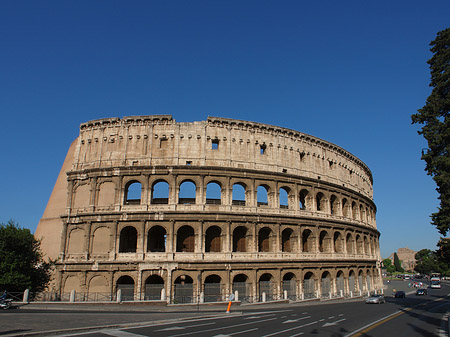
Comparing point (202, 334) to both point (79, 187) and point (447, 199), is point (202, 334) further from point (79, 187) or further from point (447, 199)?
point (79, 187)

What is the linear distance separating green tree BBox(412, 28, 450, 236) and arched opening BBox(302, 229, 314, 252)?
14153mm

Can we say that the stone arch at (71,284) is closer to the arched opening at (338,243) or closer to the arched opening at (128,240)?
the arched opening at (128,240)

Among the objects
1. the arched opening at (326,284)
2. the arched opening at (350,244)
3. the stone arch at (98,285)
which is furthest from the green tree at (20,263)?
the arched opening at (350,244)

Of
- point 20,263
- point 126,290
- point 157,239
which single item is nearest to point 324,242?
point 157,239

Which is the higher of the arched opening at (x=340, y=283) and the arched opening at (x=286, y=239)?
the arched opening at (x=286, y=239)

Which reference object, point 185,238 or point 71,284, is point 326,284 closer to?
point 185,238

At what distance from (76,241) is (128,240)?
5.01 m

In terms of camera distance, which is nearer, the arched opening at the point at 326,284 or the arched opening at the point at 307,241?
the arched opening at the point at 326,284

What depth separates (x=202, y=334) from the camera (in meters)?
14.2

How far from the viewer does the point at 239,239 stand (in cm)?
3412

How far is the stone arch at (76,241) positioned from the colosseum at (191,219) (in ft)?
0.33

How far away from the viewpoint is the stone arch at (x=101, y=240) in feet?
104

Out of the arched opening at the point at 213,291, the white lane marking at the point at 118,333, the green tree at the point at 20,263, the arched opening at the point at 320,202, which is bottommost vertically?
the white lane marking at the point at 118,333

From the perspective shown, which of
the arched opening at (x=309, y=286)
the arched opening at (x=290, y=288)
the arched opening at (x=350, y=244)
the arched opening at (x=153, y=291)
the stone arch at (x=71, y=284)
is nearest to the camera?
the arched opening at (x=153, y=291)
